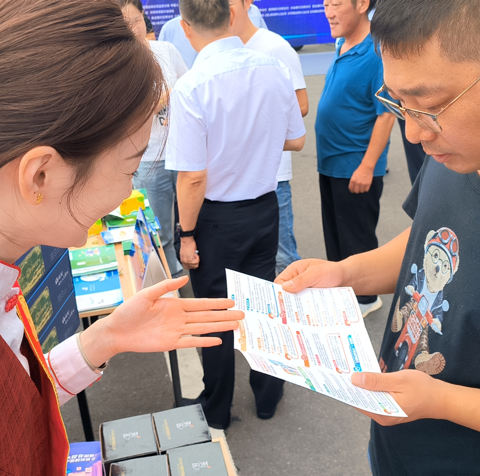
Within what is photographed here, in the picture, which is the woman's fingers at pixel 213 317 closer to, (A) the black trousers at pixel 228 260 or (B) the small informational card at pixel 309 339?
(B) the small informational card at pixel 309 339

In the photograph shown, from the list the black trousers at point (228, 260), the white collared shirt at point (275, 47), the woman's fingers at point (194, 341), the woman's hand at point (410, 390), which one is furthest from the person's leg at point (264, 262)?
the woman's hand at point (410, 390)

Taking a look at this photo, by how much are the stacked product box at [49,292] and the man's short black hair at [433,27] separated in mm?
1238

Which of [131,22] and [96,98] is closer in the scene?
[96,98]

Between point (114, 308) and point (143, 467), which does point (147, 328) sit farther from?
point (114, 308)

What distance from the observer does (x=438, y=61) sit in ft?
3.03

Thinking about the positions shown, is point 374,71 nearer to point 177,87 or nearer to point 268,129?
point 268,129

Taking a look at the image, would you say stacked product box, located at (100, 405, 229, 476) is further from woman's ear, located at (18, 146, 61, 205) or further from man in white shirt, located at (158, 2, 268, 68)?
man in white shirt, located at (158, 2, 268, 68)

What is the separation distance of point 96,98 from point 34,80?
93 mm

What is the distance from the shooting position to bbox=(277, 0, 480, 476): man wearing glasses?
3.03ft

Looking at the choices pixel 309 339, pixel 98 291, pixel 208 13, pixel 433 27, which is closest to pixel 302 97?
pixel 208 13

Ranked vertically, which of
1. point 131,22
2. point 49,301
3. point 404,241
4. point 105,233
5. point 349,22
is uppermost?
point 131,22

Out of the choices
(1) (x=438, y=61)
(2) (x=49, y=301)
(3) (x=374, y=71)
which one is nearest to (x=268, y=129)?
(3) (x=374, y=71)

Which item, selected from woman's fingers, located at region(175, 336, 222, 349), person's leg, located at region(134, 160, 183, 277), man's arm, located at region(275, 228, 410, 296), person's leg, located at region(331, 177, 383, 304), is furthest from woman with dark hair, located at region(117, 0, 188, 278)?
woman's fingers, located at region(175, 336, 222, 349)

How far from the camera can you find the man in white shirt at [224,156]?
7.06ft
